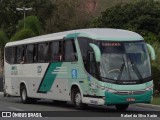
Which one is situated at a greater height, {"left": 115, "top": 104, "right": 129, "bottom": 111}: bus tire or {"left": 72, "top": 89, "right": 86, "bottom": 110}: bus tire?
{"left": 72, "top": 89, "right": 86, "bottom": 110}: bus tire

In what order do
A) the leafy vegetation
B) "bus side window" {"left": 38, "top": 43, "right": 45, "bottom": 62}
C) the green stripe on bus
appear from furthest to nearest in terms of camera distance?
1. the leafy vegetation
2. "bus side window" {"left": 38, "top": 43, "right": 45, "bottom": 62}
3. the green stripe on bus

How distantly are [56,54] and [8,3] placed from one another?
6202 centimetres

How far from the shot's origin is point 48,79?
945 inches

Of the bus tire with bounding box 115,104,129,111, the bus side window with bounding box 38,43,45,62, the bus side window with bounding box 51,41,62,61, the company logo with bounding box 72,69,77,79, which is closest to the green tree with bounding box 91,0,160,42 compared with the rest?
the bus side window with bounding box 38,43,45,62

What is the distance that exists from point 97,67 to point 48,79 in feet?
16.2

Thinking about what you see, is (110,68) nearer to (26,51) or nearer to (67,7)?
(26,51)

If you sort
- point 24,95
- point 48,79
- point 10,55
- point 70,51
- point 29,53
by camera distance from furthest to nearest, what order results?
point 10,55 < point 24,95 < point 29,53 < point 48,79 < point 70,51

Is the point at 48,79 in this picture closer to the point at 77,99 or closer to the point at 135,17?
the point at 77,99

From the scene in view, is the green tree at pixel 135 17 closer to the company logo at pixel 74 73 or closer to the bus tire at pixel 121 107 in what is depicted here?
the bus tire at pixel 121 107

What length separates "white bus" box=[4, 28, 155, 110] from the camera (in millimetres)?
19453

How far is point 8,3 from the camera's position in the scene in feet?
274

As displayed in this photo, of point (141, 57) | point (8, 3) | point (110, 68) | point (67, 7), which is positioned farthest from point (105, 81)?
point (8, 3)

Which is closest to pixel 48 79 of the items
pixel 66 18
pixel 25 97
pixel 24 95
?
pixel 25 97

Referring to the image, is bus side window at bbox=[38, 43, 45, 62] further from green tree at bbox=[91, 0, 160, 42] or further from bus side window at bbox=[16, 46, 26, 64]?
green tree at bbox=[91, 0, 160, 42]
